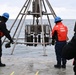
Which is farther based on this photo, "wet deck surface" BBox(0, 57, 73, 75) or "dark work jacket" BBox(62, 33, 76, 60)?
"wet deck surface" BBox(0, 57, 73, 75)

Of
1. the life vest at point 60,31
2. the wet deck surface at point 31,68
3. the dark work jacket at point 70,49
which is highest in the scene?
the dark work jacket at point 70,49

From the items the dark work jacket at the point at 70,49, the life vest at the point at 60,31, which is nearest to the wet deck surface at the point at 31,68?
the life vest at the point at 60,31

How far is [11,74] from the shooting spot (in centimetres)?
853

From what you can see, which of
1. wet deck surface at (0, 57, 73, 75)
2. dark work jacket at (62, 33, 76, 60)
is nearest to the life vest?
wet deck surface at (0, 57, 73, 75)

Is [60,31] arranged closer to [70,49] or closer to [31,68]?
[31,68]

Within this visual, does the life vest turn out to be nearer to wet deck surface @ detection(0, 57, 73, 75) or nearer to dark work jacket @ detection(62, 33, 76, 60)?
wet deck surface @ detection(0, 57, 73, 75)

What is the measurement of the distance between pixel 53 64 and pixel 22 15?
16.8 feet

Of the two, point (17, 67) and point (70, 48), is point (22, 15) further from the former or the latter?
point (70, 48)

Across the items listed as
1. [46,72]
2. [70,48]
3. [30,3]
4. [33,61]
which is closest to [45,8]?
[30,3]

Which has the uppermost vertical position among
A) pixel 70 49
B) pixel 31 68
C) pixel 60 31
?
pixel 70 49

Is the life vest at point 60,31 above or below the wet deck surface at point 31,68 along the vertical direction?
above

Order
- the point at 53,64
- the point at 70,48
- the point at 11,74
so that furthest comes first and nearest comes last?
the point at 53,64 < the point at 11,74 < the point at 70,48

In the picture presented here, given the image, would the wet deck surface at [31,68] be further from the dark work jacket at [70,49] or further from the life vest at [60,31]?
the dark work jacket at [70,49]

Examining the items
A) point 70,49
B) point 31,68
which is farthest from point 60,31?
point 70,49
